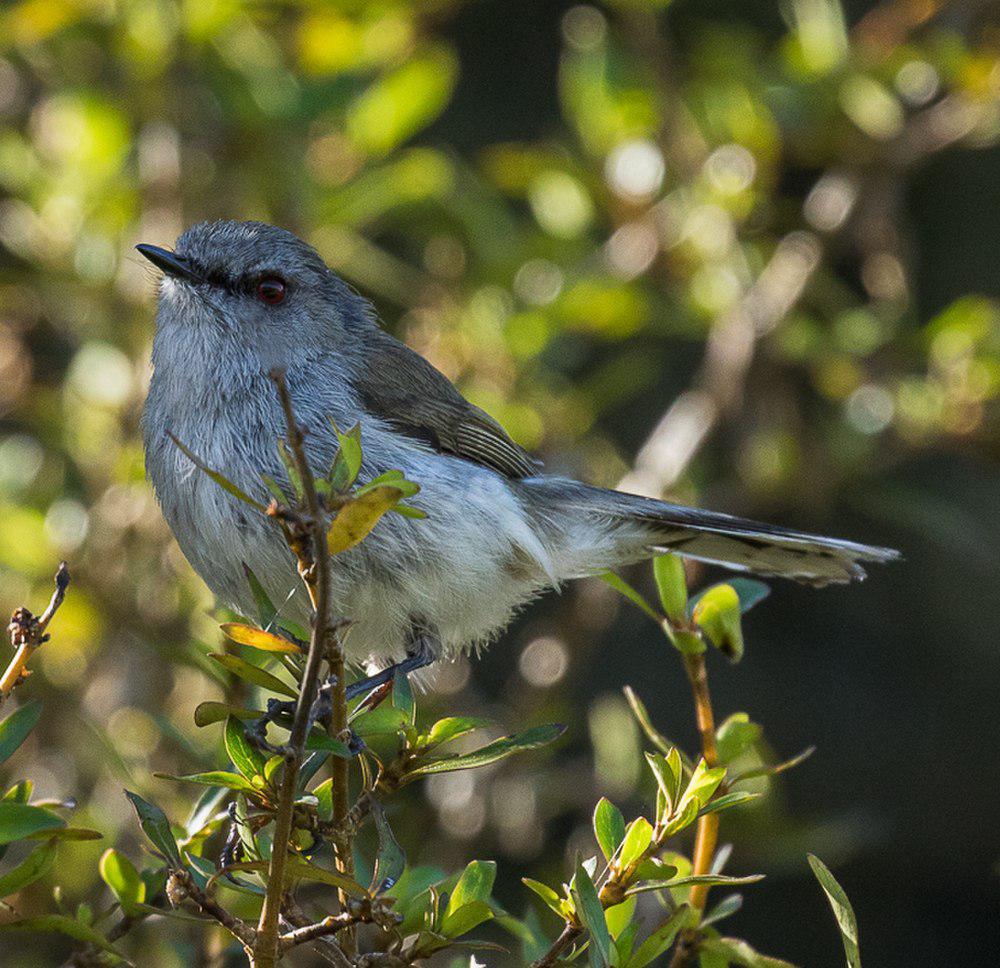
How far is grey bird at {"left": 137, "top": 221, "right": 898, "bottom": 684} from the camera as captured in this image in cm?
258

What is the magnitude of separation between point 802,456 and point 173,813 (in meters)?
2.03

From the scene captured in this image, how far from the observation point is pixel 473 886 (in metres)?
1.67

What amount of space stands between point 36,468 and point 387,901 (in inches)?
92.5

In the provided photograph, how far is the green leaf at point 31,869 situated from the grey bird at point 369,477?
0.85 m

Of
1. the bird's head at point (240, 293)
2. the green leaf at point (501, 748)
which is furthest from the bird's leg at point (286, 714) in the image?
the bird's head at point (240, 293)

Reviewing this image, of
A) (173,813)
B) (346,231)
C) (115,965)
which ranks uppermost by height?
(346,231)

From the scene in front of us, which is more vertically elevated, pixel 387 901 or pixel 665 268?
pixel 665 268

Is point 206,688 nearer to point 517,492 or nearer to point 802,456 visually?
point 517,492

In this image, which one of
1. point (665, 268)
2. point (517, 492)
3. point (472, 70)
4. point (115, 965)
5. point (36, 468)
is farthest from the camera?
point (472, 70)

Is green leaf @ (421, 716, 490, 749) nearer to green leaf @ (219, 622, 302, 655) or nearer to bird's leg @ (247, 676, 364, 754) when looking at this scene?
bird's leg @ (247, 676, 364, 754)

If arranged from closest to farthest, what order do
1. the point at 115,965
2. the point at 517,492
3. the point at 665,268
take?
the point at 115,965
the point at 517,492
the point at 665,268

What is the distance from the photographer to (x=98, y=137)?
3342 millimetres

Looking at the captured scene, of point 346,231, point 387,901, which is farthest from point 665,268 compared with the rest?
point 387,901

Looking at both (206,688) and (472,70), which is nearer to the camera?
(206,688)
